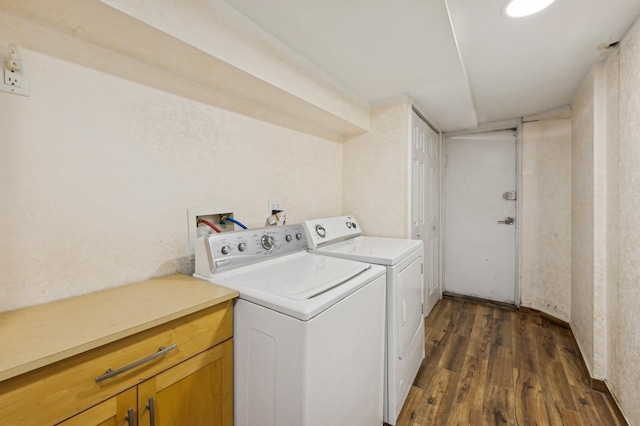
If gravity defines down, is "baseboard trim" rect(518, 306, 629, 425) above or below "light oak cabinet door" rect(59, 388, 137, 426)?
below

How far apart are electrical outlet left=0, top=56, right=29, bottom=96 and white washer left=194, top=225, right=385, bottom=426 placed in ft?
2.56

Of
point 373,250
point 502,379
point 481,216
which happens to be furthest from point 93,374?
point 481,216

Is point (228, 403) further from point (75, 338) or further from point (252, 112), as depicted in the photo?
point (252, 112)

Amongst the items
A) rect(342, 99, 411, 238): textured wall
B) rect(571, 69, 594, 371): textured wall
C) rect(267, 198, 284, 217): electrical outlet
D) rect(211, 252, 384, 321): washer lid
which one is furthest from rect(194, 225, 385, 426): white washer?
Answer: rect(571, 69, 594, 371): textured wall

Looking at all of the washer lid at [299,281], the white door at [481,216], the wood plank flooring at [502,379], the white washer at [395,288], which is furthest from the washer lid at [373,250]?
the white door at [481,216]

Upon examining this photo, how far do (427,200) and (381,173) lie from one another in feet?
2.68

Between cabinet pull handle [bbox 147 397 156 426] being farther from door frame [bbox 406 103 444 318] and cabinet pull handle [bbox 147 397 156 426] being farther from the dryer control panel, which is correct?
door frame [bbox 406 103 444 318]

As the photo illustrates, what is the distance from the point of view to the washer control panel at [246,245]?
1212 millimetres

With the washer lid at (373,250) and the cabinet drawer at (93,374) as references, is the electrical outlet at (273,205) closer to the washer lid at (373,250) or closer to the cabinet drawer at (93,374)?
the washer lid at (373,250)

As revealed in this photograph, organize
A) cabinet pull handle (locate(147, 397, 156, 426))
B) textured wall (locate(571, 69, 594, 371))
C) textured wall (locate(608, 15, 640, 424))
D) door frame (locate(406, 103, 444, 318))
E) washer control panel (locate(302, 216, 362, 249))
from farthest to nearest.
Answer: door frame (locate(406, 103, 444, 318)), textured wall (locate(571, 69, 594, 371)), washer control panel (locate(302, 216, 362, 249)), textured wall (locate(608, 15, 640, 424)), cabinet pull handle (locate(147, 397, 156, 426))

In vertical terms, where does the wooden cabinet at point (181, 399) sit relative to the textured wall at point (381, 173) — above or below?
below

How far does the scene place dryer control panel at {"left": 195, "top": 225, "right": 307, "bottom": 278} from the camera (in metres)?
1.21

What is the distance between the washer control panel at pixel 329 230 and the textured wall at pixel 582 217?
163 centimetres

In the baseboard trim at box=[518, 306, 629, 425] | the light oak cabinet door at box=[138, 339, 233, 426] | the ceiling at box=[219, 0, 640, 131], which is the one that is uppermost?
the ceiling at box=[219, 0, 640, 131]
